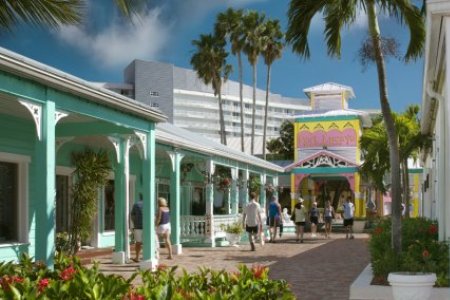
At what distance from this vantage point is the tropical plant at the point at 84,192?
14672mm

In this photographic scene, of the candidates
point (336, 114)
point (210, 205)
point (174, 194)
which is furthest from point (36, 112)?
point (336, 114)

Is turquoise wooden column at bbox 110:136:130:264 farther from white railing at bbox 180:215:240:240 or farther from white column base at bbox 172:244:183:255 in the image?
white railing at bbox 180:215:240:240

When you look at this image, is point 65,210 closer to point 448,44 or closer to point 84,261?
point 84,261

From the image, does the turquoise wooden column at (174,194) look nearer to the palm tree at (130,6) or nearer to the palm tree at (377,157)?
the palm tree at (377,157)

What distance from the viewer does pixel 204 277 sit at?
5156mm

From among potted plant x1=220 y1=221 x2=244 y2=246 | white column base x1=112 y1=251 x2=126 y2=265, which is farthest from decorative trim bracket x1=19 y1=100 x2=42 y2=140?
potted plant x1=220 y1=221 x2=244 y2=246

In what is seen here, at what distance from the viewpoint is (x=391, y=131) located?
1130 cm

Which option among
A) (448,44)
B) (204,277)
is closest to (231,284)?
(204,277)

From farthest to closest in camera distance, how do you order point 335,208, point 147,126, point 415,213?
point 335,208 → point 415,213 → point 147,126

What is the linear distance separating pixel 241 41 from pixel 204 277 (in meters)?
39.7

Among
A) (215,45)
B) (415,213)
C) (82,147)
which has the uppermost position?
(215,45)

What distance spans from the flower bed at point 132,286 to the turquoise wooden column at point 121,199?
9.59 meters

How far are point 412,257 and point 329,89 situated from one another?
29829mm

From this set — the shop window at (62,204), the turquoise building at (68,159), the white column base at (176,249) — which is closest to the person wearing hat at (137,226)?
the turquoise building at (68,159)
